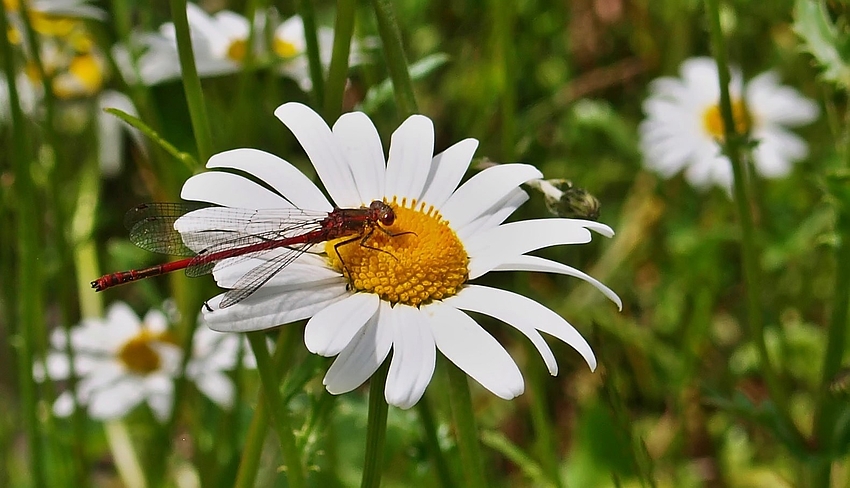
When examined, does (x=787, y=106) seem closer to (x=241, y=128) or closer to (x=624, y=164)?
(x=624, y=164)

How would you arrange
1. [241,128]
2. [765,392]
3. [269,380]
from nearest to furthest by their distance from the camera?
[269,380] → [241,128] → [765,392]

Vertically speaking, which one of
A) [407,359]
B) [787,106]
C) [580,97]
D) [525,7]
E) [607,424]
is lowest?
[607,424]

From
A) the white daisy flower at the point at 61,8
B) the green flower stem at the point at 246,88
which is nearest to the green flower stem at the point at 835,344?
the green flower stem at the point at 246,88

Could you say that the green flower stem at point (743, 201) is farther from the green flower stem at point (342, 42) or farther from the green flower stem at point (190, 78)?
the green flower stem at point (190, 78)

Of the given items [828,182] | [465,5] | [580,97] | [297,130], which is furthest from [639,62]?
[297,130]

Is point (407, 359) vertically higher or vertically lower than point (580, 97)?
lower

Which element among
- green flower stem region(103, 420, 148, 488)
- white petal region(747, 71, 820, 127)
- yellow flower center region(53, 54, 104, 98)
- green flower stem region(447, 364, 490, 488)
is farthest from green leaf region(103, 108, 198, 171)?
white petal region(747, 71, 820, 127)

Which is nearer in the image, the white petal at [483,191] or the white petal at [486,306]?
the white petal at [486,306]

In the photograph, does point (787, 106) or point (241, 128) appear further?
point (787, 106)

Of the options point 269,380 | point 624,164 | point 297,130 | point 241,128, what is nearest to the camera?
point 269,380
